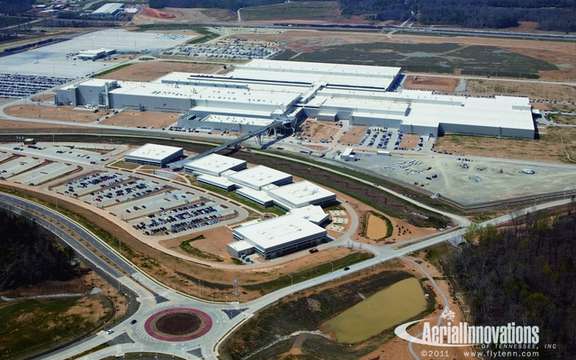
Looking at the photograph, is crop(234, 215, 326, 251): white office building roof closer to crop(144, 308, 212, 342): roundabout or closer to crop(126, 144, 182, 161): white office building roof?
crop(144, 308, 212, 342): roundabout

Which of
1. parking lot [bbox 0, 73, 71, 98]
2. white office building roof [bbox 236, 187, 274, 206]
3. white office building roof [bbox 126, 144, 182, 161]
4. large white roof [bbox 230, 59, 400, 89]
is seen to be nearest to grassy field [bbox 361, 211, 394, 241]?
white office building roof [bbox 236, 187, 274, 206]

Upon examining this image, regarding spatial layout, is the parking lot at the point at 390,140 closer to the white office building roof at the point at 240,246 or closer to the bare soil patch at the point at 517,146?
the bare soil patch at the point at 517,146

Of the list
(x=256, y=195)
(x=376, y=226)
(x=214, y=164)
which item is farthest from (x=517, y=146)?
(x=214, y=164)

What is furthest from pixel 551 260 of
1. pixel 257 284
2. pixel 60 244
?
pixel 60 244

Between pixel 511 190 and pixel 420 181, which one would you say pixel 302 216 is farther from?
pixel 511 190

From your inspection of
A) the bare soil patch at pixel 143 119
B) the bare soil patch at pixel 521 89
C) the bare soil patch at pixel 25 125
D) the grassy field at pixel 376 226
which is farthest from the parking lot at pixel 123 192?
the bare soil patch at pixel 521 89

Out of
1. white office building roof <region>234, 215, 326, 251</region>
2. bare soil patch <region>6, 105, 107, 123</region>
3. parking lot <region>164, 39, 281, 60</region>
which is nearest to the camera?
white office building roof <region>234, 215, 326, 251</region>

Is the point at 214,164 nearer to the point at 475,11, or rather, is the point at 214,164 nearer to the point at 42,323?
the point at 42,323
